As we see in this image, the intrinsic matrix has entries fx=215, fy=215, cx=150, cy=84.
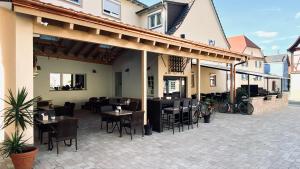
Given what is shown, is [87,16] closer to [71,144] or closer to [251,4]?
[71,144]

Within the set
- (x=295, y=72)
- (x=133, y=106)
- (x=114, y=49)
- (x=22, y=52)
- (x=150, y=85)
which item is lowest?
(x=133, y=106)

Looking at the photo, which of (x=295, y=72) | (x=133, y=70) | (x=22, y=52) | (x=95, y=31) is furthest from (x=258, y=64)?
(x=22, y=52)

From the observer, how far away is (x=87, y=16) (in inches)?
229

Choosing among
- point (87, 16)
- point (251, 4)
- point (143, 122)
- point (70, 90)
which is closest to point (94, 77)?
point (70, 90)

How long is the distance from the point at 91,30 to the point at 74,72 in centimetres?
861

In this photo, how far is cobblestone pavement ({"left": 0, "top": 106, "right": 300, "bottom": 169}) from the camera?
5094mm

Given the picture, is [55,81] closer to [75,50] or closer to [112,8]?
[75,50]

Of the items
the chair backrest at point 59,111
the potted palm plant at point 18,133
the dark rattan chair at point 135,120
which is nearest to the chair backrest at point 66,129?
the potted palm plant at point 18,133

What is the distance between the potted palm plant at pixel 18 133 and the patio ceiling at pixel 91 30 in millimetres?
1781

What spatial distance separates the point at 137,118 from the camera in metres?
7.41

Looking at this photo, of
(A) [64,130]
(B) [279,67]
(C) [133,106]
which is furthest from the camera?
(B) [279,67]

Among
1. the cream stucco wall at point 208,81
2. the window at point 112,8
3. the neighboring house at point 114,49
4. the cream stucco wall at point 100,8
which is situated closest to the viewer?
the neighboring house at point 114,49

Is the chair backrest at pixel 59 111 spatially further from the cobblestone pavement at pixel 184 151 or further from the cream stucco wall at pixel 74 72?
the cream stucco wall at pixel 74 72

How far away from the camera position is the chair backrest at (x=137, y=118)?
7.28 metres
